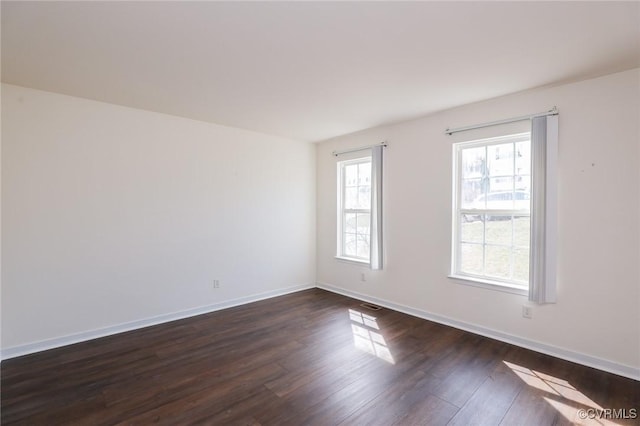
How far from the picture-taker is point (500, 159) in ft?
10.6

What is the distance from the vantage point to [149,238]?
3574 mm

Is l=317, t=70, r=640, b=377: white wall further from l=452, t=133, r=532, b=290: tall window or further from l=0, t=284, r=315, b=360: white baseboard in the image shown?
l=0, t=284, r=315, b=360: white baseboard

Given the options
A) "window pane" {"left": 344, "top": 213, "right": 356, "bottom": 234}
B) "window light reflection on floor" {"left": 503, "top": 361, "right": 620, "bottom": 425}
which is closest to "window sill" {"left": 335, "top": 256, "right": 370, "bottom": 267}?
"window pane" {"left": 344, "top": 213, "right": 356, "bottom": 234}

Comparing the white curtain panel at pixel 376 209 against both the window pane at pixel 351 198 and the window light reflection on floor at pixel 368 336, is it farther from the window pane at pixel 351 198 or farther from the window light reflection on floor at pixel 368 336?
the window light reflection on floor at pixel 368 336

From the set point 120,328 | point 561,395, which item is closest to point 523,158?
point 561,395

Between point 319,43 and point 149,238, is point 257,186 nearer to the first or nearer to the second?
point 149,238

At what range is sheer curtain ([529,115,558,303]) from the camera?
9.05 ft

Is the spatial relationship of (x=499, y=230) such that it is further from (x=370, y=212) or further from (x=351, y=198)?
(x=351, y=198)

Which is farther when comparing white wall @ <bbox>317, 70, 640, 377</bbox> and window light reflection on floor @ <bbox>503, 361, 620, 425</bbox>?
white wall @ <bbox>317, 70, 640, 377</bbox>

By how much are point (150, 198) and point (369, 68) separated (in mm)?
2883

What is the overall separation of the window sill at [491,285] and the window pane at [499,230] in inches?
17.2

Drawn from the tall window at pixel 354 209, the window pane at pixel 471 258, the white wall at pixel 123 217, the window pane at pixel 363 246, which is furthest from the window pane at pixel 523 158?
the white wall at pixel 123 217

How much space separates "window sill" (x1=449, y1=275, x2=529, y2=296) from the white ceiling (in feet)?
6.51

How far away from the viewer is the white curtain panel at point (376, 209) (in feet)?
13.7
